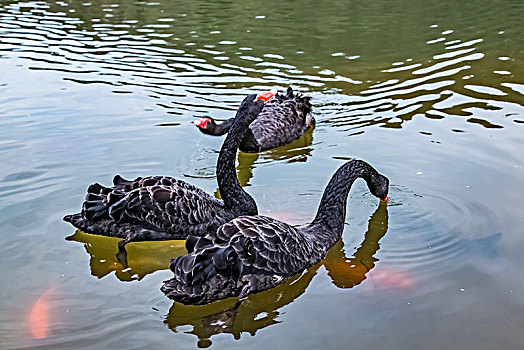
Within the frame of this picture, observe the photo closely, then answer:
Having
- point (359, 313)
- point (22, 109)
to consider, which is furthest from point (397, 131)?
point (22, 109)

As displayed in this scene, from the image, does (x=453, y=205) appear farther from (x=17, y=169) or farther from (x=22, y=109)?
(x=22, y=109)

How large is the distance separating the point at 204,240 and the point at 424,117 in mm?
3844

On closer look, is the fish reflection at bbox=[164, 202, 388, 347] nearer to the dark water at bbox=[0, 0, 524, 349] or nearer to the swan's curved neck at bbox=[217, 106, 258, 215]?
the dark water at bbox=[0, 0, 524, 349]

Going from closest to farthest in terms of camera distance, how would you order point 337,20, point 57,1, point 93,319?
point 93,319 < point 337,20 < point 57,1

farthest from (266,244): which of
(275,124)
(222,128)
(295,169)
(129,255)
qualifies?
(275,124)

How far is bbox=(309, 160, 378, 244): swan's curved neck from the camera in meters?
4.22

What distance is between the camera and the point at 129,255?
14.0 ft

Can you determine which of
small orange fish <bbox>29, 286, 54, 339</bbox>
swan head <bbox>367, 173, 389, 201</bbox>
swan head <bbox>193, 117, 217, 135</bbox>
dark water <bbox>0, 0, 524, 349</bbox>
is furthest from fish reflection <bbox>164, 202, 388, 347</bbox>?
swan head <bbox>193, 117, 217, 135</bbox>

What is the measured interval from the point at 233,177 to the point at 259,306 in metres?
1.20

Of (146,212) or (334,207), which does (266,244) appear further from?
(146,212)

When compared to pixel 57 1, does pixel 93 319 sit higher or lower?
lower

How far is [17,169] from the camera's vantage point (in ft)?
18.1

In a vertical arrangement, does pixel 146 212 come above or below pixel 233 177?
below

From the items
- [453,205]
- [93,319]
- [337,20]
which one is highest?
[337,20]
